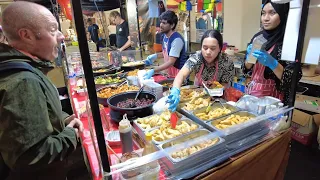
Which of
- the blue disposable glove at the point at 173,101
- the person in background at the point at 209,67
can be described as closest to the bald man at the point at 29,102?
the blue disposable glove at the point at 173,101

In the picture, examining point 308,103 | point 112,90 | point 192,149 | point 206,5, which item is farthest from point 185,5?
point 192,149

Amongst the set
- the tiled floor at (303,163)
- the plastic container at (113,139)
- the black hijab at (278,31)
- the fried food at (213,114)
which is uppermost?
the black hijab at (278,31)

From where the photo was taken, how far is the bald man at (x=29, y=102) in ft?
2.80

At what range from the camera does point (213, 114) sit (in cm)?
142

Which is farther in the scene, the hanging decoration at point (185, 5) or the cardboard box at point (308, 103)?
the hanging decoration at point (185, 5)

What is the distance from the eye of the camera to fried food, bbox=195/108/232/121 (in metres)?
1.39

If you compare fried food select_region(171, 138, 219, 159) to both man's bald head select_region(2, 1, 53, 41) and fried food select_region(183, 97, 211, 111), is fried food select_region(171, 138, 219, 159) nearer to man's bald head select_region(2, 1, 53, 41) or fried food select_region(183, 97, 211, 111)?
fried food select_region(183, 97, 211, 111)

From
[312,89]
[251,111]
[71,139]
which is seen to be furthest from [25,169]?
[312,89]

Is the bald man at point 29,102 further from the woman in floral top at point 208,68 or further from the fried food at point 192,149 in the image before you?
the woman in floral top at point 208,68

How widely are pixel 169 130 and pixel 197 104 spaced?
445 mm

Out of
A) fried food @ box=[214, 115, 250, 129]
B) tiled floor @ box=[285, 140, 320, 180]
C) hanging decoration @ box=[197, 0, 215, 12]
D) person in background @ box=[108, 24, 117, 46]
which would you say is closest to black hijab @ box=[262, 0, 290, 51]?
fried food @ box=[214, 115, 250, 129]

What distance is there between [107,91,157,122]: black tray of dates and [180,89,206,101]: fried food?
0.26m

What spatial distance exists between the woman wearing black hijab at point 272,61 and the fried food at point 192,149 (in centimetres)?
80

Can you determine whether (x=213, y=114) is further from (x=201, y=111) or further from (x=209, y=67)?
(x=209, y=67)
